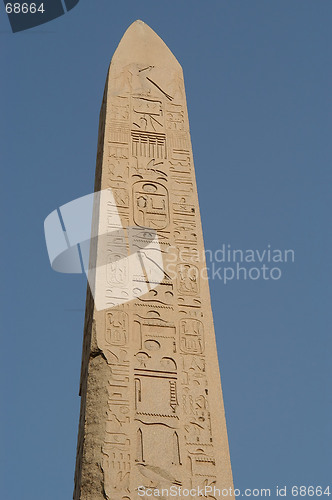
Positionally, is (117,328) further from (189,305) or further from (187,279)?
(187,279)

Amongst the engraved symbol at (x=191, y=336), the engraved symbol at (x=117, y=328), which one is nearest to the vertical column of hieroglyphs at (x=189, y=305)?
the engraved symbol at (x=191, y=336)

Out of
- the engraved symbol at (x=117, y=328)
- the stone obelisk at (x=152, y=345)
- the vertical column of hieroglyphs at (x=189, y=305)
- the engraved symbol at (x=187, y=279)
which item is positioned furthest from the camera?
the engraved symbol at (x=187, y=279)

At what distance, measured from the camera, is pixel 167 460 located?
5578 millimetres

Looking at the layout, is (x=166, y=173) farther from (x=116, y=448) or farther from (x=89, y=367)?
(x=116, y=448)

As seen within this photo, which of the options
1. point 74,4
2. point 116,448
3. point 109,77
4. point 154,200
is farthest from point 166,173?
point 74,4

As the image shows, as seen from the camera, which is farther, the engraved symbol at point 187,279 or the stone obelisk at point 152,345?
the engraved symbol at point 187,279

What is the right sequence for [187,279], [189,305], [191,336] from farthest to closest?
[187,279] → [189,305] → [191,336]

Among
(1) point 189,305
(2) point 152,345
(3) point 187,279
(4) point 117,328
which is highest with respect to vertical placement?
(3) point 187,279

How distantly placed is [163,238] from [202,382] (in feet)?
3.78

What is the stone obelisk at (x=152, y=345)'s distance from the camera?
5.57 metres

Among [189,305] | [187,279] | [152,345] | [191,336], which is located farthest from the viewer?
[187,279]

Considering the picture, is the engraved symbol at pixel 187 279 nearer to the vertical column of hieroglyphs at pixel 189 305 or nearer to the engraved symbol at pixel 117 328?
the vertical column of hieroglyphs at pixel 189 305

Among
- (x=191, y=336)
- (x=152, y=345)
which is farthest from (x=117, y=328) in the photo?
(x=191, y=336)

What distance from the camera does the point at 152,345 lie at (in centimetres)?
604
